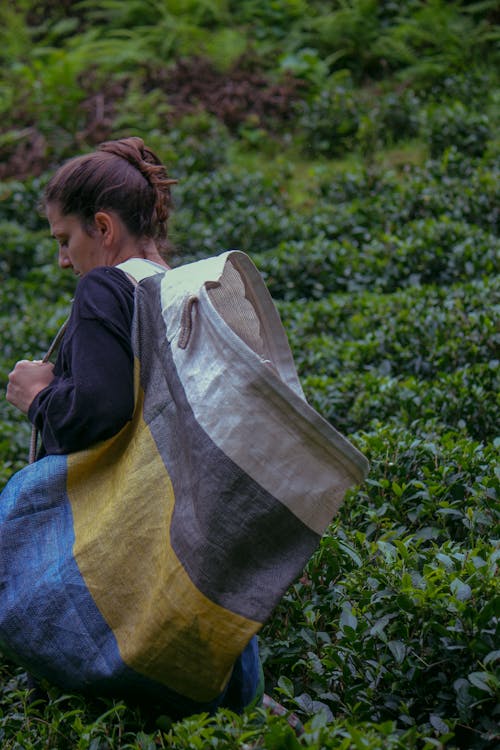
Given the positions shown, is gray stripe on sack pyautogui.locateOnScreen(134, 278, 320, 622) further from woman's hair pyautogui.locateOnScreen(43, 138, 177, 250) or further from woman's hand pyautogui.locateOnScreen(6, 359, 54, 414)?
woman's hair pyautogui.locateOnScreen(43, 138, 177, 250)

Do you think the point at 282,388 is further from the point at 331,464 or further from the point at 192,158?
the point at 192,158

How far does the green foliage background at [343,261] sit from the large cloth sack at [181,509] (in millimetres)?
170

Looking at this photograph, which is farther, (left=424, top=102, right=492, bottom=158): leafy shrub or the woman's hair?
(left=424, top=102, right=492, bottom=158): leafy shrub

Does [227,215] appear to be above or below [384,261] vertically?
below

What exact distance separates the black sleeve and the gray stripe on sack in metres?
0.28

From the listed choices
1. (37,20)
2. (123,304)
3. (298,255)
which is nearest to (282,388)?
(123,304)

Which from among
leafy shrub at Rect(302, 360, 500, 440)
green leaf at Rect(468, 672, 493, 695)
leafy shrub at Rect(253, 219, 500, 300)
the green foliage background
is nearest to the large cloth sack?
the green foliage background

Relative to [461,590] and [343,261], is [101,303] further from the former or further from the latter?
[343,261]

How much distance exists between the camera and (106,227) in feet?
9.06

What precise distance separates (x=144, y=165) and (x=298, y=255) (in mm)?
3568

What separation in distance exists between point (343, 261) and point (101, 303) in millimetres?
3980

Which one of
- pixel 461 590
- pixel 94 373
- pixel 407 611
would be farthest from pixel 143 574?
pixel 461 590

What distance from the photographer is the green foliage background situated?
2291mm

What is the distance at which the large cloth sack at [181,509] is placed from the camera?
79.7 inches
